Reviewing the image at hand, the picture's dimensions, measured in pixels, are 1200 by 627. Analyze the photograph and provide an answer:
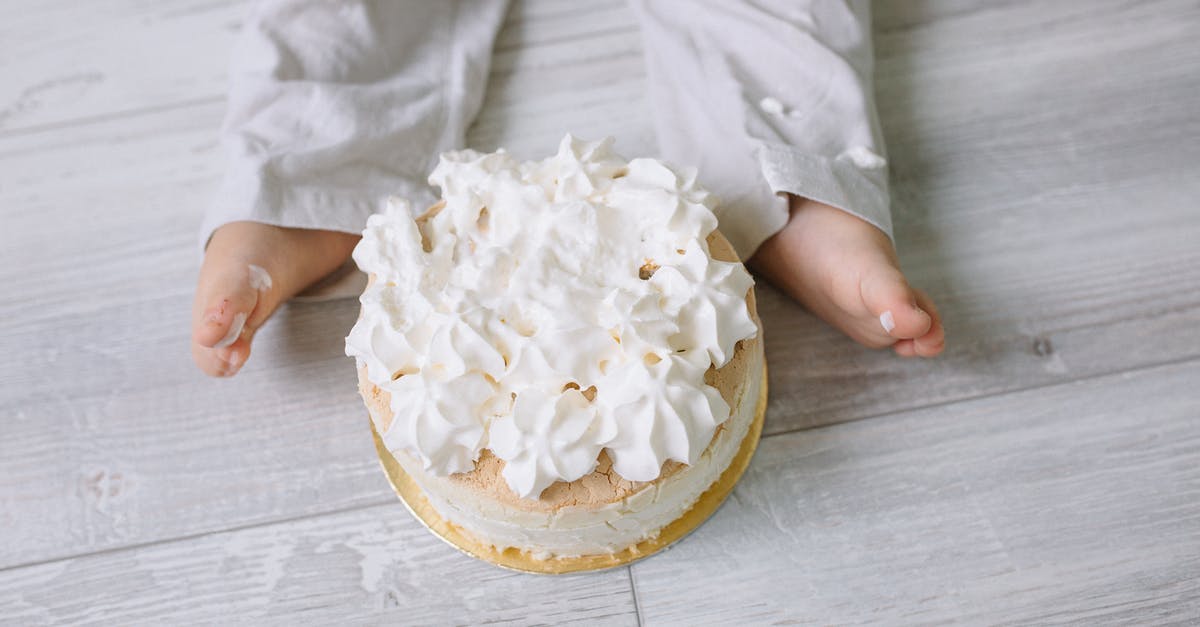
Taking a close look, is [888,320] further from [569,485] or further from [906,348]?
[569,485]

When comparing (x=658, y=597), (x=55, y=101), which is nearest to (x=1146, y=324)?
(x=658, y=597)

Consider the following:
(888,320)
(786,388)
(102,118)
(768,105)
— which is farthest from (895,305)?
(102,118)

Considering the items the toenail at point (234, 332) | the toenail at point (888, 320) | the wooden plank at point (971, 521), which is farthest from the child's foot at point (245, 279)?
the toenail at point (888, 320)

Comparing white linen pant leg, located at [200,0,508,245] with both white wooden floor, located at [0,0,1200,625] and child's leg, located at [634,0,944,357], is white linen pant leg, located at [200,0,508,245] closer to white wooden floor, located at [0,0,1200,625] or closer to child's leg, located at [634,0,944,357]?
white wooden floor, located at [0,0,1200,625]

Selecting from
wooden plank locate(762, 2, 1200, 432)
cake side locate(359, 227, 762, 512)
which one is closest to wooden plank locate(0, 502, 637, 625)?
cake side locate(359, 227, 762, 512)

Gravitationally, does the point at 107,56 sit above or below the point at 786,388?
above

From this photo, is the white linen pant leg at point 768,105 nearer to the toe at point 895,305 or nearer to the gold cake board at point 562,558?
the toe at point 895,305
